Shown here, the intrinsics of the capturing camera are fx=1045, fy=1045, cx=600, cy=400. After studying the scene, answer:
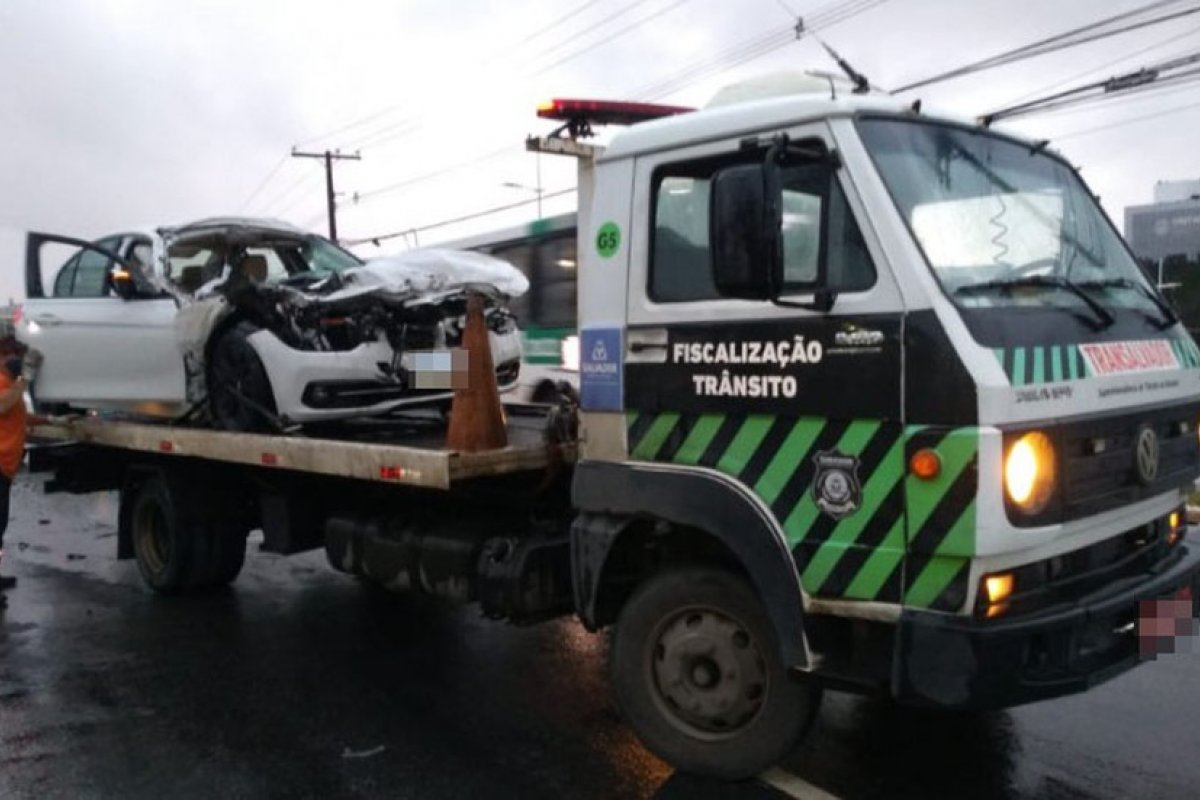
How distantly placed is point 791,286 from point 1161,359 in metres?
1.46

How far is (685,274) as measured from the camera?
3986 millimetres

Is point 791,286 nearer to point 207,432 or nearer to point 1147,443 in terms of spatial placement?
point 1147,443

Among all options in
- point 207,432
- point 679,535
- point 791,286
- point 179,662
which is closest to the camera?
point 791,286

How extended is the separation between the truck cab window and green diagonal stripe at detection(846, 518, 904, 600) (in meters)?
0.83

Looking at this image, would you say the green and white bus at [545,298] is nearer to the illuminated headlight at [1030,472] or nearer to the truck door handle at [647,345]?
the truck door handle at [647,345]

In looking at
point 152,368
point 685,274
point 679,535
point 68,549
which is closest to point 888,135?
point 685,274

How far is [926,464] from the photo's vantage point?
326 centimetres

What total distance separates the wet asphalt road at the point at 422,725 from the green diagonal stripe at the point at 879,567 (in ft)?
3.14

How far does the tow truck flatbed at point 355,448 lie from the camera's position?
476 cm

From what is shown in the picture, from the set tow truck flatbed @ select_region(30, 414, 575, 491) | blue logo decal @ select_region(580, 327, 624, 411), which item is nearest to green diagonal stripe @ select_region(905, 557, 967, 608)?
blue logo decal @ select_region(580, 327, 624, 411)

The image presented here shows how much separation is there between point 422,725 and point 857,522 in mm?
2386

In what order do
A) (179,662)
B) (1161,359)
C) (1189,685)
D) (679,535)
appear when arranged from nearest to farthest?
(1161,359), (679,535), (1189,685), (179,662)

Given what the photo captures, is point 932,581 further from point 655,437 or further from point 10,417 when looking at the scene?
point 10,417

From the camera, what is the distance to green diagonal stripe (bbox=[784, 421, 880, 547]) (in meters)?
3.45
